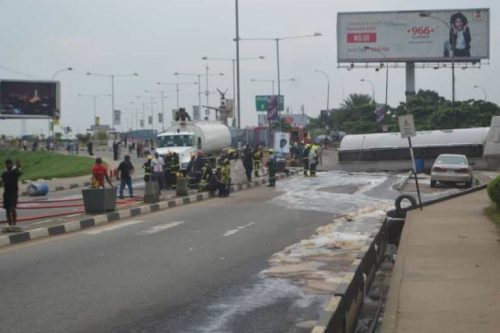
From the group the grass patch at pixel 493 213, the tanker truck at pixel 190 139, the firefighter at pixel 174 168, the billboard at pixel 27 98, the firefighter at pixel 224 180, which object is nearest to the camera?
the grass patch at pixel 493 213

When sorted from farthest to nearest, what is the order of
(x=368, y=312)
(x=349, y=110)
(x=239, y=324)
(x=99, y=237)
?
1. (x=349, y=110)
2. (x=99, y=237)
3. (x=368, y=312)
4. (x=239, y=324)

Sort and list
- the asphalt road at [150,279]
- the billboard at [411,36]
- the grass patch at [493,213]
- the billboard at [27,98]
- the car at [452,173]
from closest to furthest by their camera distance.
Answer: the asphalt road at [150,279]
the grass patch at [493,213]
the car at [452,173]
the billboard at [411,36]
the billboard at [27,98]

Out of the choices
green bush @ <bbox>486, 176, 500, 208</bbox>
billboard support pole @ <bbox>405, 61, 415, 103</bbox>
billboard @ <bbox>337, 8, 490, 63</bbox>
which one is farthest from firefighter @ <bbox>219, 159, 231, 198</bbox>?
billboard support pole @ <bbox>405, 61, 415, 103</bbox>

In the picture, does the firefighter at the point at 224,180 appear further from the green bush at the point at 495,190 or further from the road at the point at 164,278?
the green bush at the point at 495,190

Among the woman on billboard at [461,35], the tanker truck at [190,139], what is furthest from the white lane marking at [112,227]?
the woman on billboard at [461,35]

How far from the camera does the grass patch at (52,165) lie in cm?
4713

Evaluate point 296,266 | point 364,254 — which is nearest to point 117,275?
point 296,266

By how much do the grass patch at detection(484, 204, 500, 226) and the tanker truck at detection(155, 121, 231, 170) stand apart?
19498 millimetres

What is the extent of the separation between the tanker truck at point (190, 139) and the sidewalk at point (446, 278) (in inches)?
862

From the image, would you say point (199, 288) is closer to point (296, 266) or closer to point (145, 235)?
point (296, 266)

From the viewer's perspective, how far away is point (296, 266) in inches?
429

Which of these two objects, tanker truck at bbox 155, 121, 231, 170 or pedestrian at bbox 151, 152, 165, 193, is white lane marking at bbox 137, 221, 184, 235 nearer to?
pedestrian at bbox 151, 152, 165, 193

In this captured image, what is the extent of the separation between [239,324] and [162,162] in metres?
20.5

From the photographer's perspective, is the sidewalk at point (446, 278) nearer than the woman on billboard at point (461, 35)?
Yes
